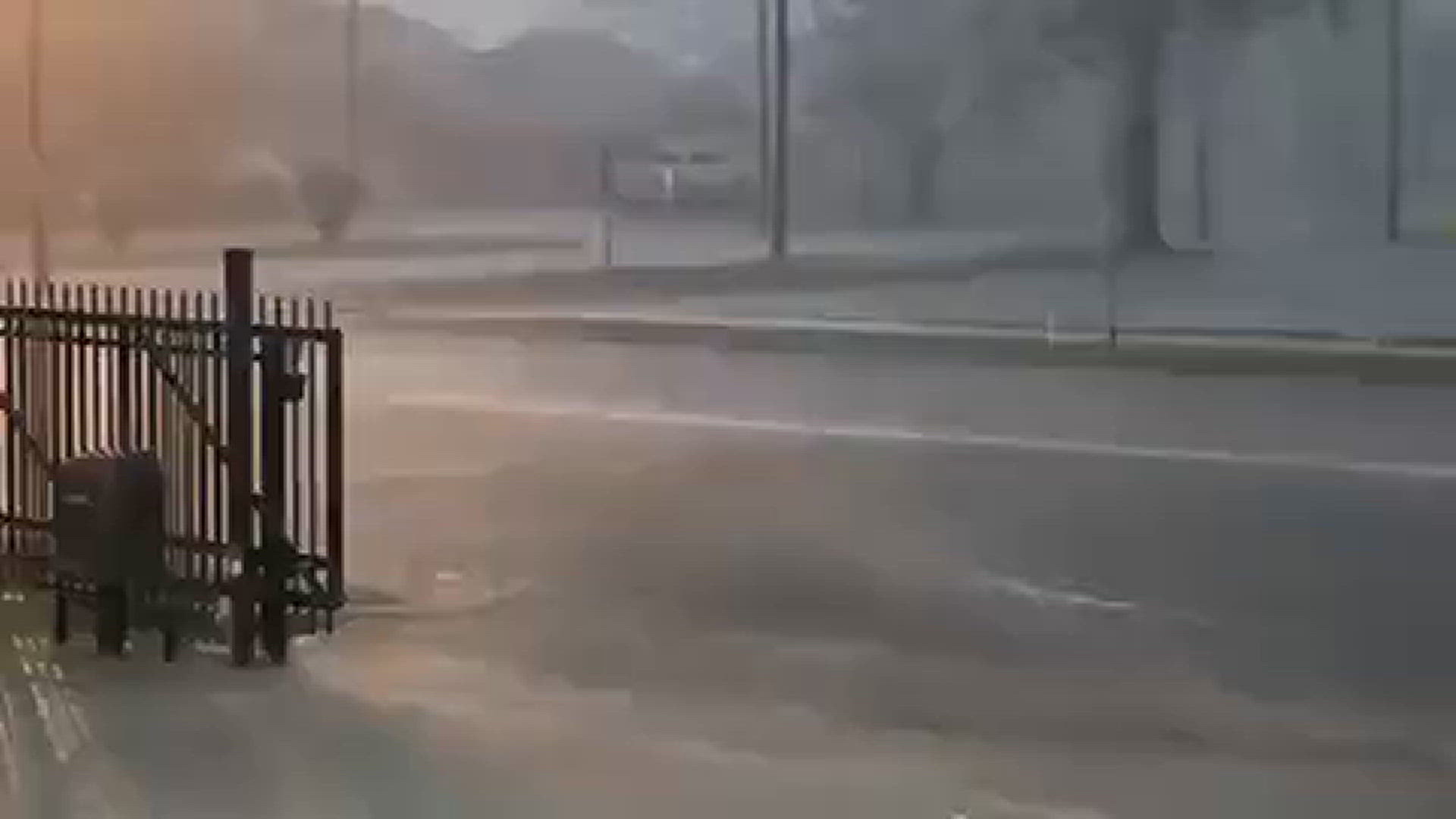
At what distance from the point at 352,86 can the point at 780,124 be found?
3.34 metres

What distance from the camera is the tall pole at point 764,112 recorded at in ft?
40.9

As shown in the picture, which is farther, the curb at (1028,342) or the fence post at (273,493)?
the curb at (1028,342)

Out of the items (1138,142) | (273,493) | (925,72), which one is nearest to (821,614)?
(1138,142)

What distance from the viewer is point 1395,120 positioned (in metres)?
10.2

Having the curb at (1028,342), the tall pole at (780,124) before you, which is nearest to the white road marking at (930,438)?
the curb at (1028,342)

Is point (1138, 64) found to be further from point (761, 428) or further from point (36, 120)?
point (36, 120)

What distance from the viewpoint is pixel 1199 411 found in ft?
34.9

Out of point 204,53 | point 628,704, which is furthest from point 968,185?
point 204,53

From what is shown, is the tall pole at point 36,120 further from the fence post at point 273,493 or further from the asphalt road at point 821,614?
the fence post at point 273,493

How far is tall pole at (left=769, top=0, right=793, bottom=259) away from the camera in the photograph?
1233 centimetres

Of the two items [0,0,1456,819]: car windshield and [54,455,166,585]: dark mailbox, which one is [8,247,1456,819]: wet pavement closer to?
[0,0,1456,819]: car windshield

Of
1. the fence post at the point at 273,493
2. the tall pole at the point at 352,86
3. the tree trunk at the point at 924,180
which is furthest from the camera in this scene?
the tall pole at the point at 352,86

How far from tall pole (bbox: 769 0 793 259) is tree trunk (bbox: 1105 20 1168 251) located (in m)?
1.91

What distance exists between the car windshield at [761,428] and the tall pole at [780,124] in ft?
0.09
